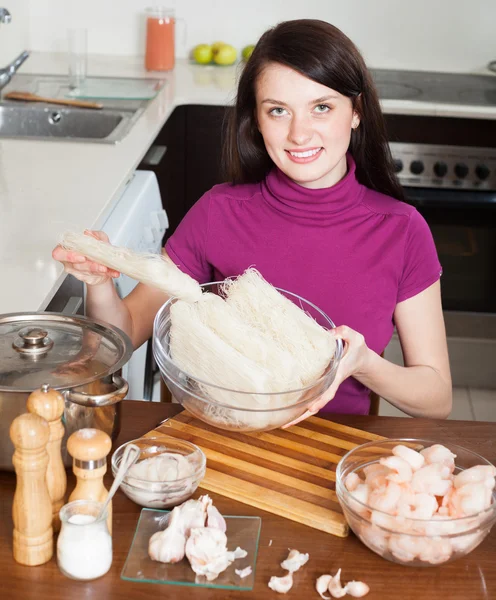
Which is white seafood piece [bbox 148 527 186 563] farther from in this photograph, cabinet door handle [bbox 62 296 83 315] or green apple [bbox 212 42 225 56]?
green apple [bbox 212 42 225 56]

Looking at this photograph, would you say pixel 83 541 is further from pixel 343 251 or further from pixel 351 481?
pixel 343 251

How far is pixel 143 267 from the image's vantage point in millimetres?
1169

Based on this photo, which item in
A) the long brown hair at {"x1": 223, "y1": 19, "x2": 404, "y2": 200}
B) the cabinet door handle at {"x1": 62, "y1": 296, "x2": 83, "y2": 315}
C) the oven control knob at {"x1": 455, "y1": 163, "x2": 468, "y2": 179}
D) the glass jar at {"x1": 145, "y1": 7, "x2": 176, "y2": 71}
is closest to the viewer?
the long brown hair at {"x1": 223, "y1": 19, "x2": 404, "y2": 200}

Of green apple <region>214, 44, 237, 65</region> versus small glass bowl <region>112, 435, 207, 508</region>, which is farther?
green apple <region>214, 44, 237, 65</region>

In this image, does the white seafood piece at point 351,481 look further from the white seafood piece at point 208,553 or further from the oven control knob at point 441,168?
the oven control knob at point 441,168

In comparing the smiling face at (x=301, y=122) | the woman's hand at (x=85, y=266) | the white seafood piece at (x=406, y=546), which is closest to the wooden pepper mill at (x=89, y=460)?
the white seafood piece at (x=406, y=546)

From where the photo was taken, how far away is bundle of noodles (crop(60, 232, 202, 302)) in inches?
46.2

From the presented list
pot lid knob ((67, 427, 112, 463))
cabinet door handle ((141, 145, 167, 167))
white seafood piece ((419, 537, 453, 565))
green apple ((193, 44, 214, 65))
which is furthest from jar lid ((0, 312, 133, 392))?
green apple ((193, 44, 214, 65))

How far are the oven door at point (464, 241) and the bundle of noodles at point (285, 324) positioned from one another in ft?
5.73

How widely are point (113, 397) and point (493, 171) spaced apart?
2161 millimetres

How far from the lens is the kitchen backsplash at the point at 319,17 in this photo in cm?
327

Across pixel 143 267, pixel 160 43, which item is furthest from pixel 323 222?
pixel 160 43

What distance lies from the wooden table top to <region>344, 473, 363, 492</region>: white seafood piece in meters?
0.06

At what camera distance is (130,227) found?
2.08 meters
